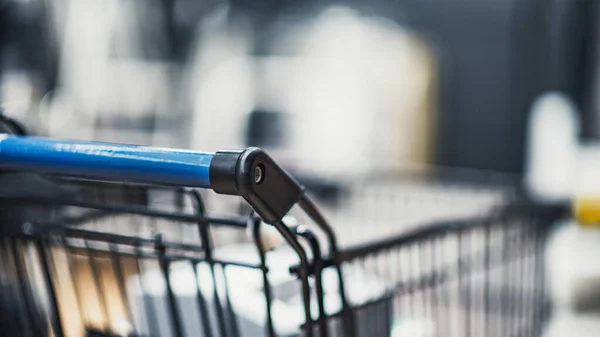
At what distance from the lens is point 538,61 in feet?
10.9

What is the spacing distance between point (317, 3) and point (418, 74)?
839 mm

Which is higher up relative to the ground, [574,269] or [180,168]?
[180,168]

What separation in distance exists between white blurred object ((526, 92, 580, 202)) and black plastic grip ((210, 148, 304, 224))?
6.56 feet

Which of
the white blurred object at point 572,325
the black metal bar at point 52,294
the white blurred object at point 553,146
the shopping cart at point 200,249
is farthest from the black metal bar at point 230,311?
the white blurred object at point 553,146

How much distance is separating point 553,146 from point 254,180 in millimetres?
2301

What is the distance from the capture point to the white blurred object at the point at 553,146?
2.59 metres

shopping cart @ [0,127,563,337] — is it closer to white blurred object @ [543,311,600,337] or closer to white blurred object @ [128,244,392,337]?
white blurred object @ [128,244,392,337]

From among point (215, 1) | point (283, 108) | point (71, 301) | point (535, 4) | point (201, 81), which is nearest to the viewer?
point (71, 301)

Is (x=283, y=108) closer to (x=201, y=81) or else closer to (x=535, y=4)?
(x=201, y=81)

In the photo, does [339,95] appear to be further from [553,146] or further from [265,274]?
[265,274]

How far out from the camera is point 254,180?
2.06 ft

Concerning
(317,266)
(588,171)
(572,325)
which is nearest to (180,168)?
(317,266)

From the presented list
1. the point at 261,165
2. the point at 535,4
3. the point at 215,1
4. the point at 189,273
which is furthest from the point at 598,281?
the point at 215,1

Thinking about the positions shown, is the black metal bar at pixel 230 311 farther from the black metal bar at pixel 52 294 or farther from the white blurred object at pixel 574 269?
the white blurred object at pixel 574 269
